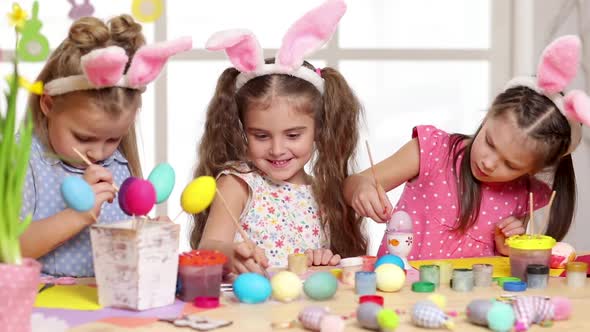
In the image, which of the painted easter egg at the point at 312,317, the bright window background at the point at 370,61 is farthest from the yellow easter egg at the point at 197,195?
the bright window background at the point at 370,61

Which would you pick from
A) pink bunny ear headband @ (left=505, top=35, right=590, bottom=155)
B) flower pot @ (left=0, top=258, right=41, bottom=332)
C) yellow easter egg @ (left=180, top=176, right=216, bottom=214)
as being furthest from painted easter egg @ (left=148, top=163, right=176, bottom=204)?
pink bunny ear headband @ (left=505, top=35, right=590, bottom=155)

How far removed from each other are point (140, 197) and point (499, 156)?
3.09ft

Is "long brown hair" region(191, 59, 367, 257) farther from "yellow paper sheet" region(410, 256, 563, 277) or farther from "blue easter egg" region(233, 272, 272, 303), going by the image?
"blue easter egg" region(233, 272, 272, 303)

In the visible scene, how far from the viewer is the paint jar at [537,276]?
1651 millimetres

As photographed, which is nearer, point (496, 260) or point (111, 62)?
point (111, 62)

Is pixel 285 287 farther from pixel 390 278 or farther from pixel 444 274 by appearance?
pixel 444 274

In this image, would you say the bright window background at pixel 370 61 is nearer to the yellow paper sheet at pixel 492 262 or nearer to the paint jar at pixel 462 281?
the yellow paper sheet at pixel 492 262

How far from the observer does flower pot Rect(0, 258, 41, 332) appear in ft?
3.99

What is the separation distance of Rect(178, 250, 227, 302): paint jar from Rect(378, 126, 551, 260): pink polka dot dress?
738 mm

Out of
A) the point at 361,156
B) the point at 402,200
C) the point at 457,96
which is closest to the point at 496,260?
the point at 402,200

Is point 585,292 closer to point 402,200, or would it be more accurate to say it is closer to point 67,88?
point 402,200

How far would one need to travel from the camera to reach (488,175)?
6.91ft

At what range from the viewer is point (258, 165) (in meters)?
2.08

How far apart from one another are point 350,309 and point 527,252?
0.44 meters
